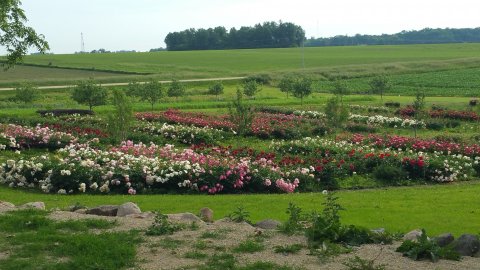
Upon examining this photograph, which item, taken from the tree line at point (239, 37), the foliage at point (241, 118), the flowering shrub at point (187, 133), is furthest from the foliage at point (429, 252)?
the tree line at point (239, 37)

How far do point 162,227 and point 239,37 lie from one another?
16494 cm

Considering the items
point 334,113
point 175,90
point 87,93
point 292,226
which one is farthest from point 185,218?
point 175,90

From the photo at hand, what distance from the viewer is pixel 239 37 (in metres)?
173

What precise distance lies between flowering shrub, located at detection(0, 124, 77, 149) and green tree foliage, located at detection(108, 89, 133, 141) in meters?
1.47

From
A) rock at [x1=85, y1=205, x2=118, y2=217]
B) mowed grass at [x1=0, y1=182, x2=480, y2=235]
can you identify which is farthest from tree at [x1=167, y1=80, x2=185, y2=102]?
rock at [x1=85, y1=205, x2=118, y2=217]

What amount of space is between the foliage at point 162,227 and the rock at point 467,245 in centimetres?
418

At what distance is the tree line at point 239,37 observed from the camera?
6722 inches

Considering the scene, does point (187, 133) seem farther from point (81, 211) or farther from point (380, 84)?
point (380, 84)

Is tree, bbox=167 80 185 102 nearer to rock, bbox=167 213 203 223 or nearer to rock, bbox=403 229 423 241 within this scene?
rock, bbox=167 213 203 223

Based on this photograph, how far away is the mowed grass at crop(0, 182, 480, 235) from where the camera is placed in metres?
12.7

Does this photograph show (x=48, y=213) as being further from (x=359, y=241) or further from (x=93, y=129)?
(x=93, y=129)

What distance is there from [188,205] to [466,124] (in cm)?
2247

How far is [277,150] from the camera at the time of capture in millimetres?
23047

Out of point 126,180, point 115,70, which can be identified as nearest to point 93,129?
point 126,180
